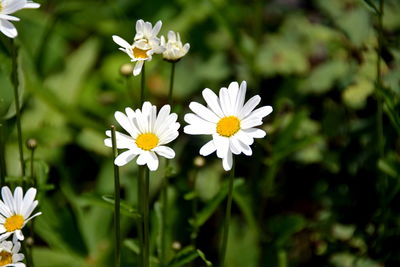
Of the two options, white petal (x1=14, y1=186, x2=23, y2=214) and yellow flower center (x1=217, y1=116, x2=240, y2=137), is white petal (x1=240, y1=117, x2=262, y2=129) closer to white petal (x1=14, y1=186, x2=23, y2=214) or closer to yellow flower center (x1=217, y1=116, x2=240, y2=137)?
yellow flower center (x1=217, y1=116, x2=240, y2=137)

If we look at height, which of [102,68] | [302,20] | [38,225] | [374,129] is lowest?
[38,225]

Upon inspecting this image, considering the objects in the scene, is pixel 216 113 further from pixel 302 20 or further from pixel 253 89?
pixel 302 20

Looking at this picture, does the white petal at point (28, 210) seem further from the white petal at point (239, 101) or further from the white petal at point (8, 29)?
the white petal at point (239, 101)

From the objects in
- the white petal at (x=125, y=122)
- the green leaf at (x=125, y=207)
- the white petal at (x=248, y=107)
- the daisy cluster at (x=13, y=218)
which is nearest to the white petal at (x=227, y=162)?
the white petal at (x=248, y=107)

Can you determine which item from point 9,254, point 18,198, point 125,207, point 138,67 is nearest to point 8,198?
point 18,198

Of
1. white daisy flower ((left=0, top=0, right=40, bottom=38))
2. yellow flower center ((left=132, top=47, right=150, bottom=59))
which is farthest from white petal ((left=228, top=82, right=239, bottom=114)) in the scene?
white daisy flower ((left=0, top=0, right=40, bottom=38))

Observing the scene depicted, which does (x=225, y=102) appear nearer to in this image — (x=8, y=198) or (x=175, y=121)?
(x=175, y=121)

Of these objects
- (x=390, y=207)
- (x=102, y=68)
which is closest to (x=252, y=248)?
(x=390, y=207)

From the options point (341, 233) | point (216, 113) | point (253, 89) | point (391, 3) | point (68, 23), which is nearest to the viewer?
point (216, 113)
